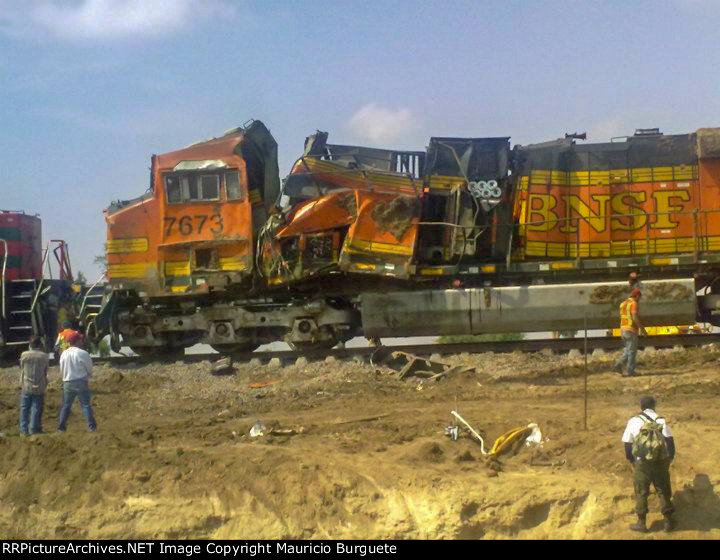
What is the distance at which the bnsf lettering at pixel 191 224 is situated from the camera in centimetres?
1448

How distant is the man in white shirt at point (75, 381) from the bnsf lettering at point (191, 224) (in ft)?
14.9

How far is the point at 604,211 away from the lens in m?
14.1

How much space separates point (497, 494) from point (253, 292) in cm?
781

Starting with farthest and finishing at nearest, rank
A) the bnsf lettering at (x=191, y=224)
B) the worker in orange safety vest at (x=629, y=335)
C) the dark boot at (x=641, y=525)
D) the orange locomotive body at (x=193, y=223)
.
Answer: the bnsf lettering at (x=191, y=224), the orange locomotive body at (x=193, y=223), the worker in orange safety vest at (x=629, y=335), the dark boot at (x=641, y=525)

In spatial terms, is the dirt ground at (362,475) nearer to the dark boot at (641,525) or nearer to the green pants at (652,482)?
the dark boot at (641,525)

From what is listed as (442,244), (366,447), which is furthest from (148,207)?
(366,447)

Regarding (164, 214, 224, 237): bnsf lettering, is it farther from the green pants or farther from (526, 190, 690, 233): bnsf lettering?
the green pants

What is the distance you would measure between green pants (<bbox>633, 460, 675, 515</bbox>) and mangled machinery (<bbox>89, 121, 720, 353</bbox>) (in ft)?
20.3

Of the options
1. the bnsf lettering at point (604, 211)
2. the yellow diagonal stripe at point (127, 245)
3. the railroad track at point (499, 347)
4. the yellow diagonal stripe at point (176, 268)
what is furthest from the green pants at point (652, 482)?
the yellow diagonal stripe at point (127, 245)

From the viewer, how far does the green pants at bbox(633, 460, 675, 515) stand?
24.3ft

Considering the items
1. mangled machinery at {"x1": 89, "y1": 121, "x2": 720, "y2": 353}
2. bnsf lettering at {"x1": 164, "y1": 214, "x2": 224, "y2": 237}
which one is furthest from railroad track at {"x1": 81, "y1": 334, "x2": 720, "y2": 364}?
bnsf lettering at {"x1": 164, "y1": 214, "x2": 224, "y2": 237}

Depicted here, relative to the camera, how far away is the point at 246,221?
14.3 m

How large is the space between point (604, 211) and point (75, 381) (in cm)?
902

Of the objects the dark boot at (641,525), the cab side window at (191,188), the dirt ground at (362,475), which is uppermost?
the cab side window at (191,188)
